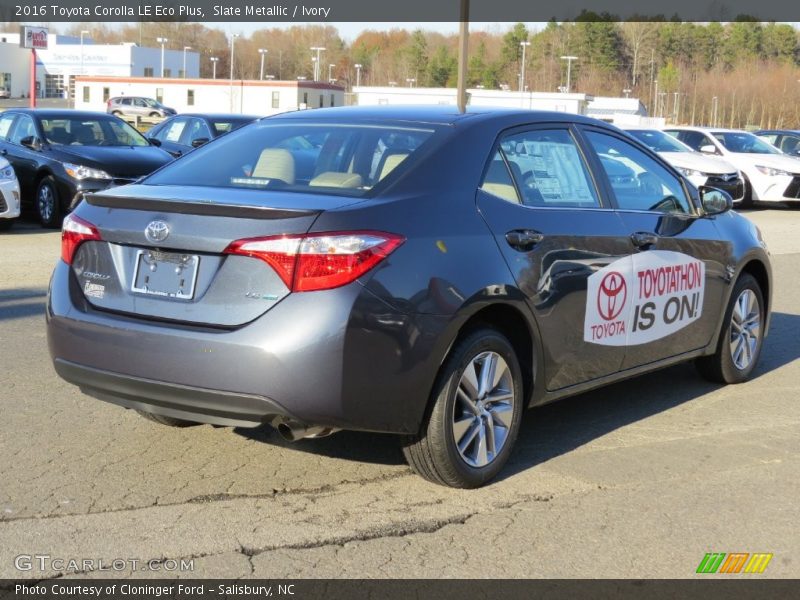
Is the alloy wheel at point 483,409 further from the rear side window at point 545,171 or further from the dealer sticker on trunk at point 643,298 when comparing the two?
the rear side window at point 545,171

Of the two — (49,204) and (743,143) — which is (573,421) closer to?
(49,204)

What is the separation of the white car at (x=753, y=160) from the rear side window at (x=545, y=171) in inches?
709

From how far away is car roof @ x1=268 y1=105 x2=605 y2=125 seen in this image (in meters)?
5.13

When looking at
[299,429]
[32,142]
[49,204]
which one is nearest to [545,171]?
[299,429]

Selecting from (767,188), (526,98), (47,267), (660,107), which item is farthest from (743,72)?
(47,267)

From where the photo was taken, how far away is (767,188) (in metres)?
22.3

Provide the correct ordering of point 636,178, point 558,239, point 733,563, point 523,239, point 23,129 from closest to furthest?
point 733,563
point 523,239
point 558,239
point 636,178
point 23,129

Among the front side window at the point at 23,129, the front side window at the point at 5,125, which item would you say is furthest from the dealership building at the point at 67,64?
the front side window at the point at 23,129

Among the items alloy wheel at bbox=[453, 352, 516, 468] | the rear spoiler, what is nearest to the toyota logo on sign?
alloy wheel at bbox=[453, 352, 516, 468]

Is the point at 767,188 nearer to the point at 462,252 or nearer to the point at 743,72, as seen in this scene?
the point at 462,252

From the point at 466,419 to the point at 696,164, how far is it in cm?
1730

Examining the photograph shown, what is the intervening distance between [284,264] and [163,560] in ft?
3.76

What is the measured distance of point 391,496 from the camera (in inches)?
180

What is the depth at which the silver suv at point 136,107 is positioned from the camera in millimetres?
71625
